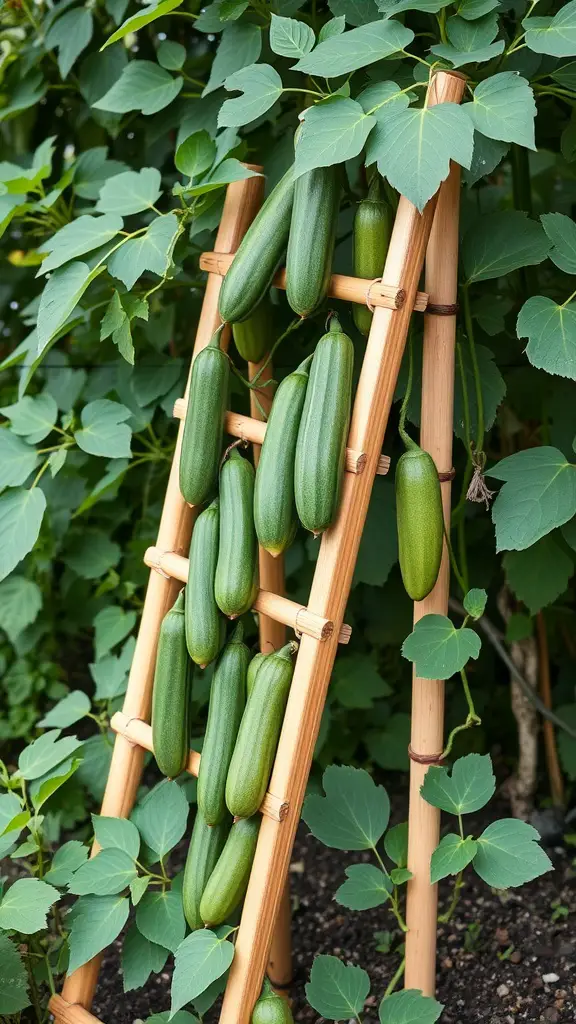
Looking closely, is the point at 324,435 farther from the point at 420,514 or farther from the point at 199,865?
the point at 199,865

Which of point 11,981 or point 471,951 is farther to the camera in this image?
point 471,951

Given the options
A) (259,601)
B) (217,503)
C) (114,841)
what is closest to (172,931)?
(114,841)

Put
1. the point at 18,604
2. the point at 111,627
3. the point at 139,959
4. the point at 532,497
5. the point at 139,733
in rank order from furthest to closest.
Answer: the point at 18,604 → the point at 111,627 → the point at 139,733 → the point at 139,959 → the point at 532,497

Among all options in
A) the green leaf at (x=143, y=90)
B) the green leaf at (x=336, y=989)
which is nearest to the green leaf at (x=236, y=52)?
the green leaf at (x=143, y=90)

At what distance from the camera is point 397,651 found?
2332mm

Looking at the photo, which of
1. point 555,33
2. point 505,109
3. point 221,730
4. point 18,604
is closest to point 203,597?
point 221,730

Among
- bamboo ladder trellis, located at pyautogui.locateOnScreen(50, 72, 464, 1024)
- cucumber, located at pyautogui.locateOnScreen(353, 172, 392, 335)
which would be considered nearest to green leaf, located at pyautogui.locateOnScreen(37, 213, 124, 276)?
bamboo ladder trellis, located at pyautogui.locateOnScreen(50, 72, 464, 1024)

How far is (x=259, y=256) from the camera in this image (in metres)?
1.37

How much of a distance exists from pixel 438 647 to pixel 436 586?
0.32 feet

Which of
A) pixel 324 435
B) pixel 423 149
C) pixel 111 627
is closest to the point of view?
pixel 423 149

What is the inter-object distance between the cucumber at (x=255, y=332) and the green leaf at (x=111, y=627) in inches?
27.5

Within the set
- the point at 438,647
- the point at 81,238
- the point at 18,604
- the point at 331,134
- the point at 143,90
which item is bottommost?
the point at 18,604

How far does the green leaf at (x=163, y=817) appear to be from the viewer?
153 centimetres

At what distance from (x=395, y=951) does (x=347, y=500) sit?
0.96 metres
